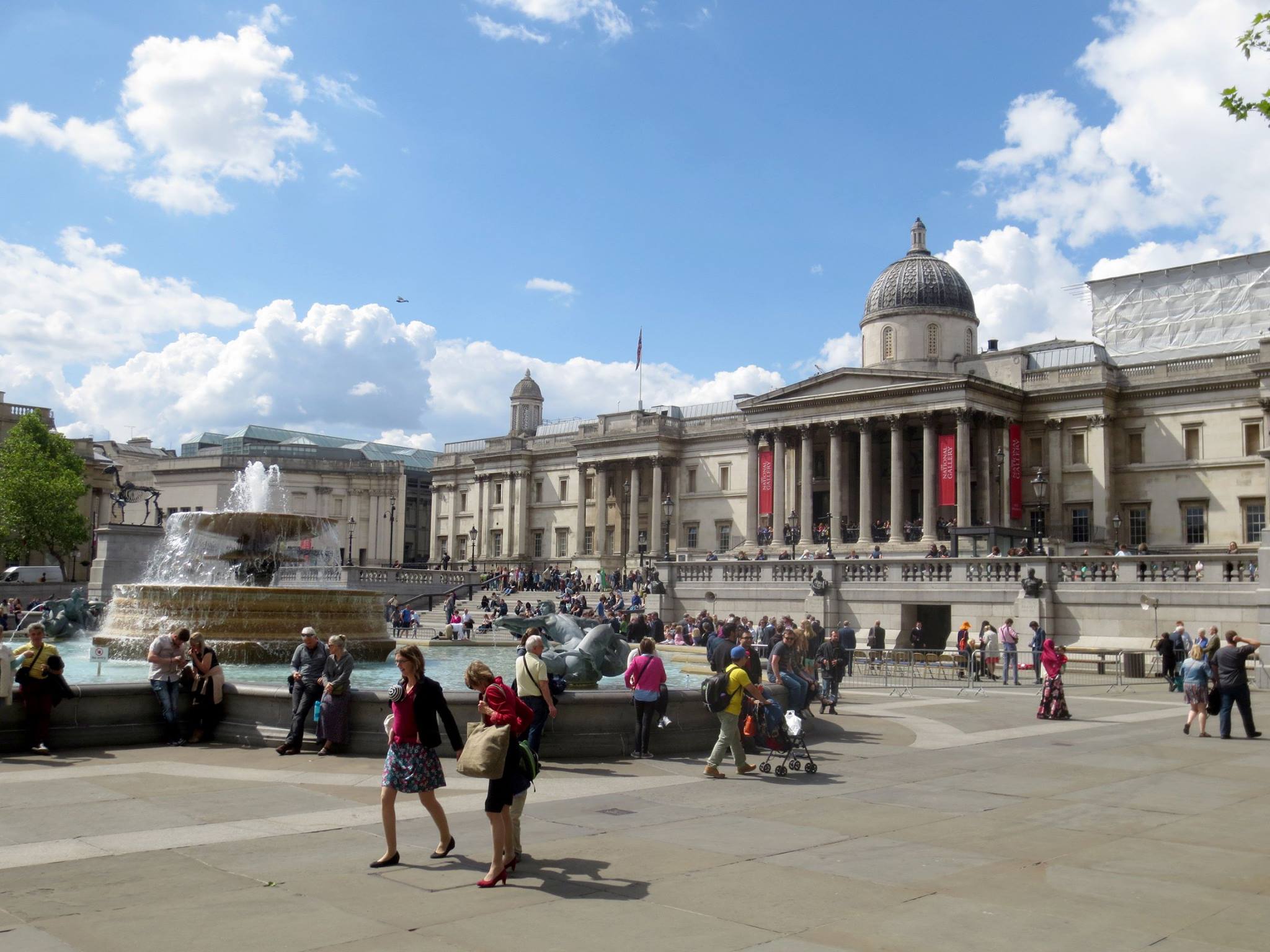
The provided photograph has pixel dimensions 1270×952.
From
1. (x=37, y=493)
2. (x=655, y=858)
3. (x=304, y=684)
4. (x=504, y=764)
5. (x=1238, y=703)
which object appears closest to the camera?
(x=504, y=764)

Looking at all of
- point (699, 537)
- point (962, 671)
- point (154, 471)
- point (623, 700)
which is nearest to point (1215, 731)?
point (623, 700)

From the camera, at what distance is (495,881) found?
27.0 ft

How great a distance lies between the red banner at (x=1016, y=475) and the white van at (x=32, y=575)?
49.8 m

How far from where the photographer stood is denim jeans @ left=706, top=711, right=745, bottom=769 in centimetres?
1353

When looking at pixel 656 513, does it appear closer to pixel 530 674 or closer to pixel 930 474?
pixel 930 474

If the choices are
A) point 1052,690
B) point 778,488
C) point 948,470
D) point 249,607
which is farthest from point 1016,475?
point 249,607

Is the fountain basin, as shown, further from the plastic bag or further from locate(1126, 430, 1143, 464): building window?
locate(1126, 430, 1143, 464): building window

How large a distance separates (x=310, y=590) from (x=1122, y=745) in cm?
1521

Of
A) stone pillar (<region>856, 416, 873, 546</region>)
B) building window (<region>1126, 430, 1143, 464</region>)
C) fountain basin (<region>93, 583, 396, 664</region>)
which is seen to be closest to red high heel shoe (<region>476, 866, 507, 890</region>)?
fountain basin (<region>93, 583, 396, 664</region>)

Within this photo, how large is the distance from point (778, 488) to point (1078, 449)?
1572cm

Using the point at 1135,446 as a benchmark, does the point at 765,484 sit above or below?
below

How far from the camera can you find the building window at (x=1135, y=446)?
59875mm

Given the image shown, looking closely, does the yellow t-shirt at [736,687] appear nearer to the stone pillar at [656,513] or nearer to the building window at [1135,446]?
the building window at [1135,446]

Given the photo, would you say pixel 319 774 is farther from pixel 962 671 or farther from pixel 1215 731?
pixel 962 671
